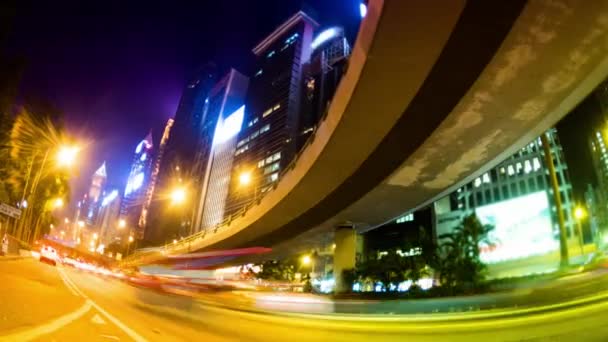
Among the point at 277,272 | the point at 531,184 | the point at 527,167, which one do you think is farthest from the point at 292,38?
the point at 531,184

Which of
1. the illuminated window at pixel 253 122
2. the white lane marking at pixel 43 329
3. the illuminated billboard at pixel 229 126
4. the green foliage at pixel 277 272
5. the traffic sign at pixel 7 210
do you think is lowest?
the white lane marking at pixel 43 329

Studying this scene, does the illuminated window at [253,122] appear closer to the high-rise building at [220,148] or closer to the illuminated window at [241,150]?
the high-rise building at [220,148]

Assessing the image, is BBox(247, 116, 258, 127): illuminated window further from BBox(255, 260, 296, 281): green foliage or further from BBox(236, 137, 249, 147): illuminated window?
BBox(255, 260, 296, 281): green foliage

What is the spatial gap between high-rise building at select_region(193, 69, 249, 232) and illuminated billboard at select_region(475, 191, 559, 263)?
79236 mm

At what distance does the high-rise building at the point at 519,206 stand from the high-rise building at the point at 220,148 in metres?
72.9

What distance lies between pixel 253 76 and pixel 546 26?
140m

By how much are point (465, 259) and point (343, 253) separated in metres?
19.2

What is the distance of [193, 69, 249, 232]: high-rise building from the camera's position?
414ft

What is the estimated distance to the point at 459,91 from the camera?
12.3 m

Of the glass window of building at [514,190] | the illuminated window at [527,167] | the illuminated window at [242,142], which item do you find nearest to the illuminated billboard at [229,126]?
the illuminated window at [242,142]

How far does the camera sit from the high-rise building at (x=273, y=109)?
102250 mm

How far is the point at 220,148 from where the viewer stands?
13975 centimetres

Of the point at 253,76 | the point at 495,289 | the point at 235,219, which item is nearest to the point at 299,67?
the point at 253,76

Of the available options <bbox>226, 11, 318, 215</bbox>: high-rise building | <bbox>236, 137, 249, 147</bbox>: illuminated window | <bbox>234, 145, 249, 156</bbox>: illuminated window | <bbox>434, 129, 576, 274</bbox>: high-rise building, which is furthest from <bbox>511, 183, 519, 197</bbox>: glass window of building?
<bbox>236, 137, 249, 147</bbox>: illuminated window
